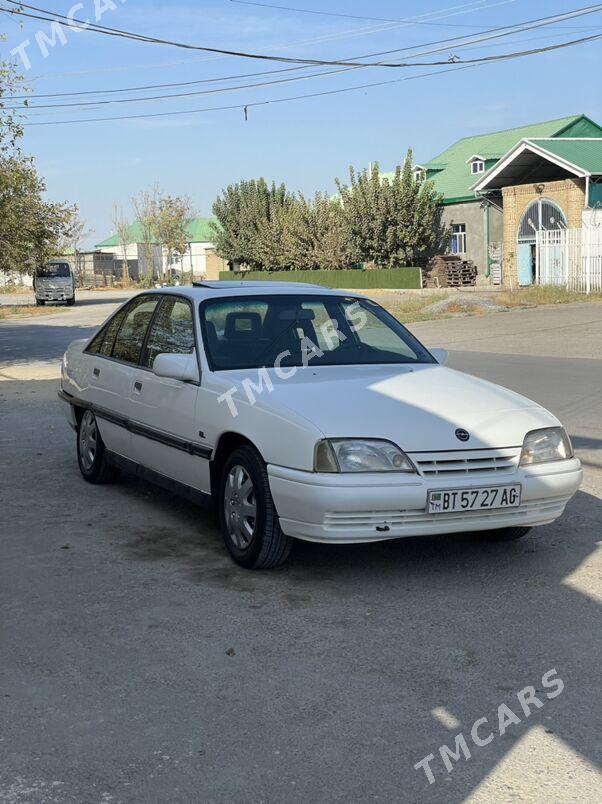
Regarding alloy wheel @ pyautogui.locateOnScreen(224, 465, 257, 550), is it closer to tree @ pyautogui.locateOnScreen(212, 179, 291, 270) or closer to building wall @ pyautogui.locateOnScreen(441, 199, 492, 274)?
building wall @ pyautogui.locateOnScreen(441, 199, 492, 274)

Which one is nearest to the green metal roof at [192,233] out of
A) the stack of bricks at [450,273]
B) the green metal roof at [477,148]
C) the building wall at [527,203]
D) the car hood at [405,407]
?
the green metal roof at [477,148]

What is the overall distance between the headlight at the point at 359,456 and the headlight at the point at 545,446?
70cm

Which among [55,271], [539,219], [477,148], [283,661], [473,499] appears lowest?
[283,661]

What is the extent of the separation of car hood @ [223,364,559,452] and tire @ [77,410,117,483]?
6.91ft

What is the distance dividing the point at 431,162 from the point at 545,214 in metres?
17.9

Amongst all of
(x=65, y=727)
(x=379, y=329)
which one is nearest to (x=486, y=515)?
(x=379, y=329)

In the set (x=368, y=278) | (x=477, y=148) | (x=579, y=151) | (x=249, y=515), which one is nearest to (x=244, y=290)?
(x=249, y=515)

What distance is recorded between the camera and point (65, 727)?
147 inches

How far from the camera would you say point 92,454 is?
8000 mm

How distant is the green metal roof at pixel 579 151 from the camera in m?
39.5

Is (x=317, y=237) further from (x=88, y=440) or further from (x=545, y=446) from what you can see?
(x=545, y=446)

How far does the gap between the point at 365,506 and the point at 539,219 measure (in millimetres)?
39305

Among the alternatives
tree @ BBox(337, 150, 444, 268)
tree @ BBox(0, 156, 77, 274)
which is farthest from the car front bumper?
tree @ BBox(337, 150, 444, 268)

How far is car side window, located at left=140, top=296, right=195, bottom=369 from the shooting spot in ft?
22.0
